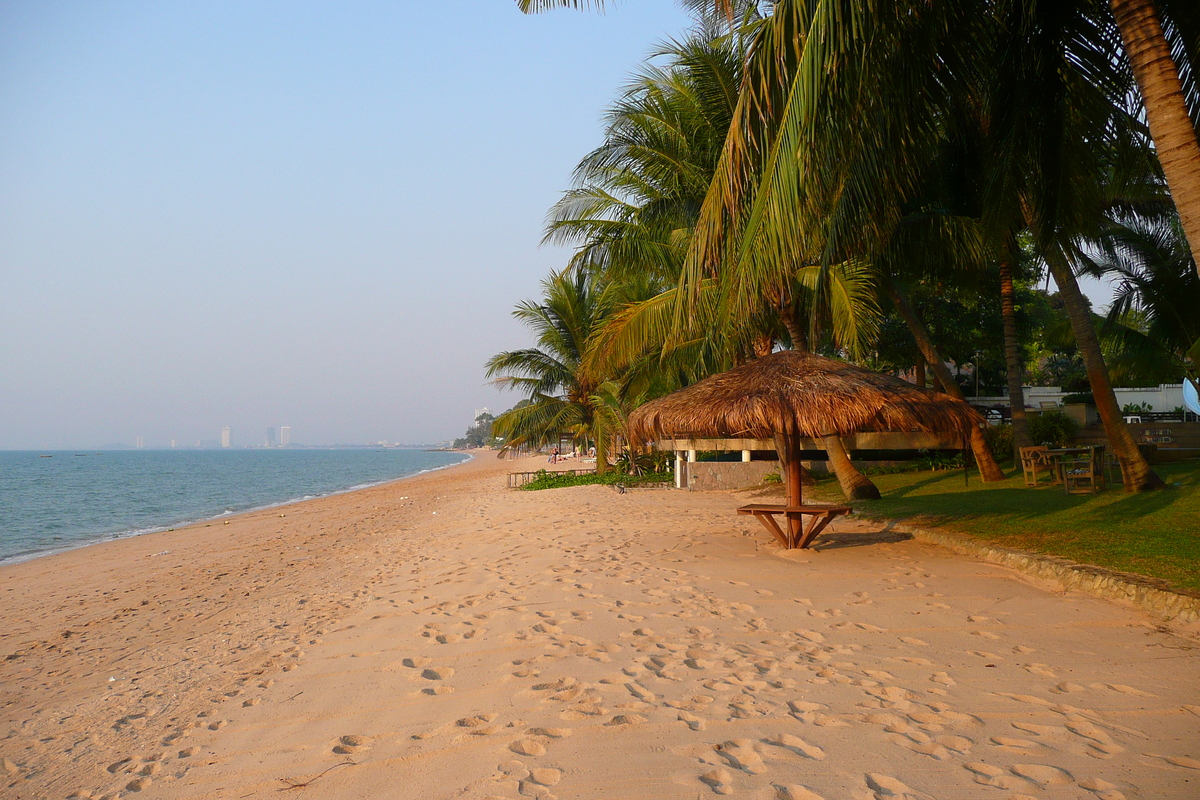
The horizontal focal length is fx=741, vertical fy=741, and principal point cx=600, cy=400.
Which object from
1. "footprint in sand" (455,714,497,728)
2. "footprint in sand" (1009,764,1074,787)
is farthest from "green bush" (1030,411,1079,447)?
"footprint in sand" (455,714,497,728)

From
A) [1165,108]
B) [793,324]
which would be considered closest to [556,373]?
[793,324]

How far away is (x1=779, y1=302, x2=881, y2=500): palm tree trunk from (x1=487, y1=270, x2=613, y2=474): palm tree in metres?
7.85

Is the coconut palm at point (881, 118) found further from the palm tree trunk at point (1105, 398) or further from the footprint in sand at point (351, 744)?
the footprint in sand at point (351, 744)

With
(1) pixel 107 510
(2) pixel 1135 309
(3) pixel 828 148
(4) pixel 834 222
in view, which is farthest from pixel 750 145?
(1) pixel 107 510

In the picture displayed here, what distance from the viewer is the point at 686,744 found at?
10.6 ft

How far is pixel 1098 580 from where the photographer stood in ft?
18.1

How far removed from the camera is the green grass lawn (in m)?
6.07

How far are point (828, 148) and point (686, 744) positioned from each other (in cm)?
373

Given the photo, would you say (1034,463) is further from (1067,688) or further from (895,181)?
(1067,688)

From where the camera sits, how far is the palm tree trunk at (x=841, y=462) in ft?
40.0

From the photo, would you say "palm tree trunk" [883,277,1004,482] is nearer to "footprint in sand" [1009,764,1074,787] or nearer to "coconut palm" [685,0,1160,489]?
"coconut palm" [685,0,1160,489]

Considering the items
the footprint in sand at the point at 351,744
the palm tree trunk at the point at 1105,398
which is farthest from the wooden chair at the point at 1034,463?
the footprint in sand at the point at 351,744

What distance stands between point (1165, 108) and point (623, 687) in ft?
14.4

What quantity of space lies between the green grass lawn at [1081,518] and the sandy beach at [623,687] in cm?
76
